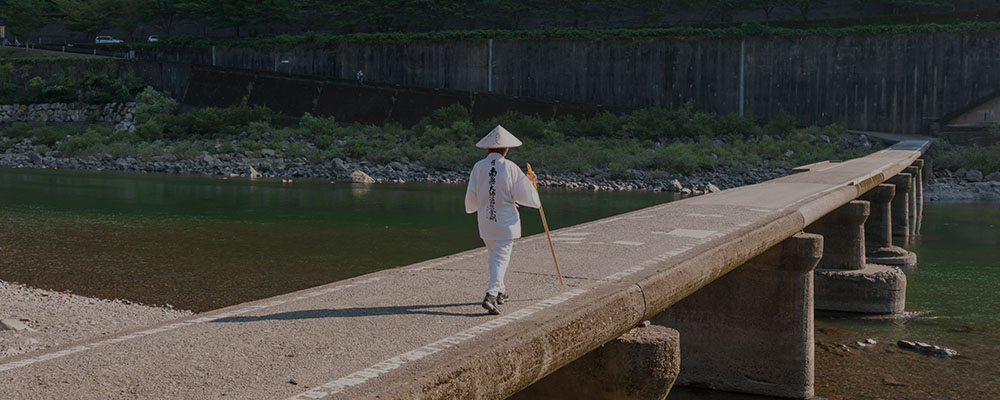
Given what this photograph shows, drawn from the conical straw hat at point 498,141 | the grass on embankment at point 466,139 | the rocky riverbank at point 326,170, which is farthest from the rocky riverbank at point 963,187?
the conical straw hat at point 498,141

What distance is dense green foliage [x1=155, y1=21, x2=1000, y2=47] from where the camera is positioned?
45.3 m

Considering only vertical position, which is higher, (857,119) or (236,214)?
(857,119)

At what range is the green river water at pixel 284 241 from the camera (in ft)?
51.1

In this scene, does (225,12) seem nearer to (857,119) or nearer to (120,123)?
(120,123)

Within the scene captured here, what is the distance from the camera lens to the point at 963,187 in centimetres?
3803

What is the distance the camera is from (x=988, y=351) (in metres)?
12.6

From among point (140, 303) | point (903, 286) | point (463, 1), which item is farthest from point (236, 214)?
point (463, 1)

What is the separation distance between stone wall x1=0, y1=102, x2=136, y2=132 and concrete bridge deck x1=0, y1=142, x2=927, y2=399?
56.2 metres

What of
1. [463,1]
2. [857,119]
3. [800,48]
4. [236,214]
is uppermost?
[463,1]

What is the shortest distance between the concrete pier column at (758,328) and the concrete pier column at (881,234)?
9.10m

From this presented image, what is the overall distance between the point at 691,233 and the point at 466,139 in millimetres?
38252

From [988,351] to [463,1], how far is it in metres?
53.5

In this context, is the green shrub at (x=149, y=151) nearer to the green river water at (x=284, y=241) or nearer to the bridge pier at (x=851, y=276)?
the green river water at (x=284, y=241)

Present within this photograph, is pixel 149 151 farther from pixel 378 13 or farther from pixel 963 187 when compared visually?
pixel 963 187
